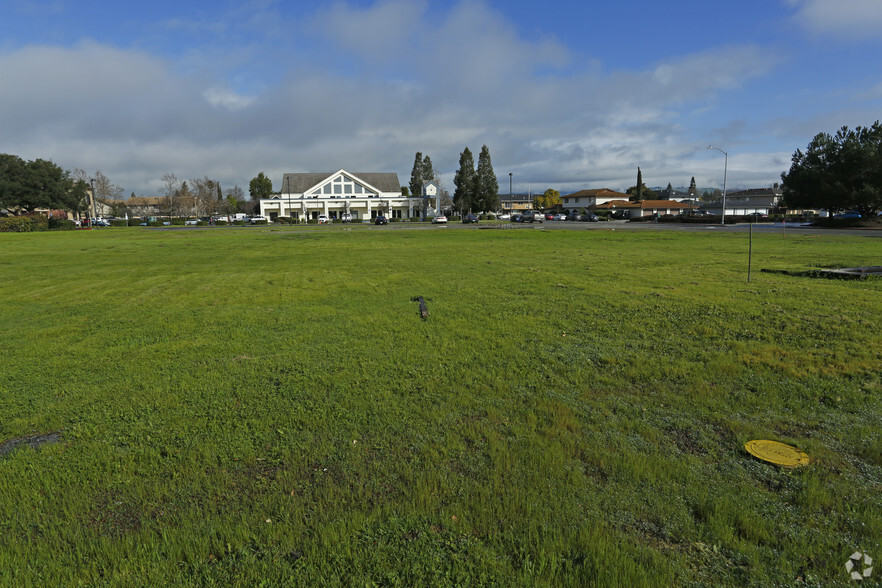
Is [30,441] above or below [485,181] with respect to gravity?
below

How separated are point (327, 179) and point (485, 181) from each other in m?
31.8

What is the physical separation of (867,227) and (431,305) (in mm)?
53020

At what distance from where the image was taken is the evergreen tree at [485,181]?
3669 inches

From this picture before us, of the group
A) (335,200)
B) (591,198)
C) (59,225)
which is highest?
(591,198)

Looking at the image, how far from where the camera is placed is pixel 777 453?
3.96 meters

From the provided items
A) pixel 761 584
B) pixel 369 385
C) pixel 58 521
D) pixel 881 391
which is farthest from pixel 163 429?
pixel 881 391

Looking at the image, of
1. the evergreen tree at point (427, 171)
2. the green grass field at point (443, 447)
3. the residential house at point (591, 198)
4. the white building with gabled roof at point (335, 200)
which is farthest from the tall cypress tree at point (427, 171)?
the green grass field at point (443, 447)

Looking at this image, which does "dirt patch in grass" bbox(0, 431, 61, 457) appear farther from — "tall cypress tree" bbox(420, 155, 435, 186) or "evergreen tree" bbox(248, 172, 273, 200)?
"evergreen tree" bbox(248, 172, 273, 200)

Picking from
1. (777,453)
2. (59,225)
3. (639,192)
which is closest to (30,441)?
(777,453)

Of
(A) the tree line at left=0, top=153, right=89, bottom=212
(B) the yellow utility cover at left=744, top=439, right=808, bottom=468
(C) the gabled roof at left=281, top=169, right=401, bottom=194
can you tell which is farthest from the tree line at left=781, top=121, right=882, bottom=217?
(A) the tree line at left=0, top=153, right=89, bottom=212

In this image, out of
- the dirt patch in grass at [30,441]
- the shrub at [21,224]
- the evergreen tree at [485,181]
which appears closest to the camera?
the dirt patch in grass at [30,441]

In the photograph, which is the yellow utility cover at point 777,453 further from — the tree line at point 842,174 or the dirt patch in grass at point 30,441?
the tree line at point 842,174

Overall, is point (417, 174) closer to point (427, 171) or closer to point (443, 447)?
point (427, 171)

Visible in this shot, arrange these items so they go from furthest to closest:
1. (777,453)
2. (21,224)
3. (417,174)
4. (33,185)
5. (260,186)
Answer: (260,186), (417,174), (33,185), (21,224), (777,453)
